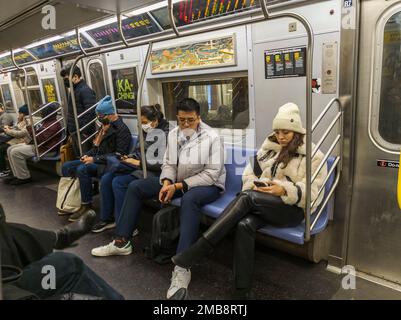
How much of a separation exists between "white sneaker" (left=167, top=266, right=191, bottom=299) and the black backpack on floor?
0.42m

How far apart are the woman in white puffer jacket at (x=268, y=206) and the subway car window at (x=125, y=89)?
2689 mm

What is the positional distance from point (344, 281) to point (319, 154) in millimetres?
1075

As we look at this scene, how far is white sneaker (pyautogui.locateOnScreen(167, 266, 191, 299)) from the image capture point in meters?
2.55

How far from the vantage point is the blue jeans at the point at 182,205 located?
2693 mm

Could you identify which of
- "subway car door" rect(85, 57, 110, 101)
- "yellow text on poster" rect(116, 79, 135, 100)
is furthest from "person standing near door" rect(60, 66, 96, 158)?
"yellow text on poster" rect(116, 79, 135, 100)

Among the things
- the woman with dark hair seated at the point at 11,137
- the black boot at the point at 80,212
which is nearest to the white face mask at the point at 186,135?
the black boot at the point at 80,212

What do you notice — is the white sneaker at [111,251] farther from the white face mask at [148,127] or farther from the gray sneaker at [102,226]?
the white face mask at [148,127]

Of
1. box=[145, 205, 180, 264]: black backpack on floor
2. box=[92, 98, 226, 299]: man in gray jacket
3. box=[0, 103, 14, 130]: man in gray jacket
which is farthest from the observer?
box=[0, 103, 14, 130]: man in gray jacket

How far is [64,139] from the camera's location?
569 cm

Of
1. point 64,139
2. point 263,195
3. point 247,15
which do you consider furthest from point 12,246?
point 64,139

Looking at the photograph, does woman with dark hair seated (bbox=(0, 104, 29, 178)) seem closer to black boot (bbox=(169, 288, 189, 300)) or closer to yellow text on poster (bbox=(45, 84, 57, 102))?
yellow text on poster (bbox=(45, 84, 57, 102))

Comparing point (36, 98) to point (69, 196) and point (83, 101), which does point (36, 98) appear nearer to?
point (83, 101)
